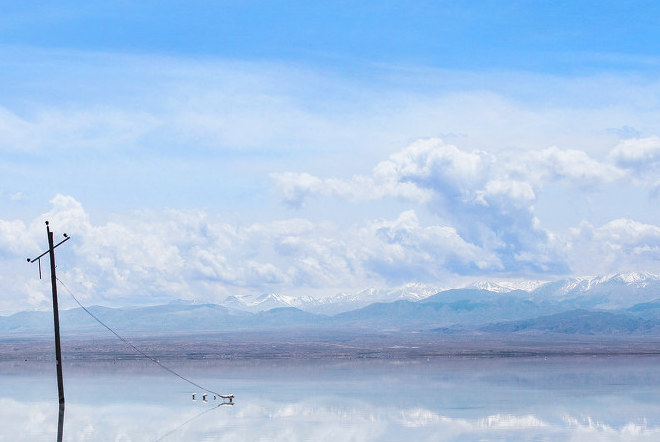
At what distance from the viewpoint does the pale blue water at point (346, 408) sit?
3294cm

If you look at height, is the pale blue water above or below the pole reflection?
below

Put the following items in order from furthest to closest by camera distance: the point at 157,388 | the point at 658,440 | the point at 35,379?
the point at 35,379
the point at 157,388
the point at 658,440

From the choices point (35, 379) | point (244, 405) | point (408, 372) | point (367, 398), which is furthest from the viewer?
point (408, 372)

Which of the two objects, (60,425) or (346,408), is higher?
(60,425)

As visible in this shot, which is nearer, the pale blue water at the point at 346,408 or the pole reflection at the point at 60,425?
the pole reflection at the point at 60,425

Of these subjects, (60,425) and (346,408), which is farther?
(346,408)

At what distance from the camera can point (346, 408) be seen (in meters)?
42.0

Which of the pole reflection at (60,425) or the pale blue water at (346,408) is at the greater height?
the pole reflection at (60,425)

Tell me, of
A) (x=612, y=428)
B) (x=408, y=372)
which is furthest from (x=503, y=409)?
(x=408, y=372)

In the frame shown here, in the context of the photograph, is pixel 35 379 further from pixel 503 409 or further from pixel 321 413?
pixel 503 409

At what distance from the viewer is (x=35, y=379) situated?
65.5m

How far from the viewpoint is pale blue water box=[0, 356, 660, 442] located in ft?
108

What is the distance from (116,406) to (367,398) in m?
13.0

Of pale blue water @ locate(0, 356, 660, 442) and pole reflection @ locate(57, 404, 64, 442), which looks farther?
pale blue water @ locate(0, 356, 660, 442)
